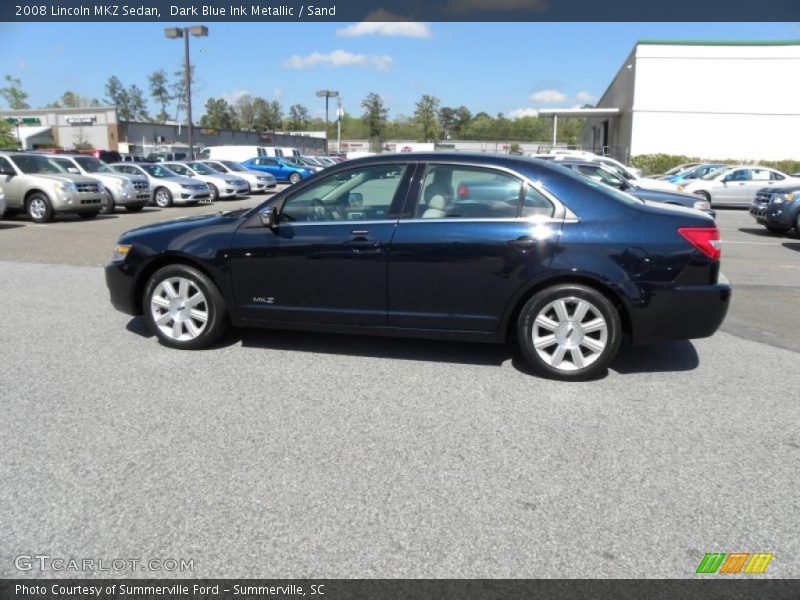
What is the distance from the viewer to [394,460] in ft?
11.6

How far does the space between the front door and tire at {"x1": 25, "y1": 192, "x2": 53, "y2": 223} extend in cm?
1311

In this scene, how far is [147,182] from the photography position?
19562mm

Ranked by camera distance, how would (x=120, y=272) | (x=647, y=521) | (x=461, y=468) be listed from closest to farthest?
(x=647, y=521) → (x=461, y=468) → (x=120, y=272)

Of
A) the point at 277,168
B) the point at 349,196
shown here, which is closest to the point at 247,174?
the point at 277,168

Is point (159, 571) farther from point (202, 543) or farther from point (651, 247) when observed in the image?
point (651, 247)

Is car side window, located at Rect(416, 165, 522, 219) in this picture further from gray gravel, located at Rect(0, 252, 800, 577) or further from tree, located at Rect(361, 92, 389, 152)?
tree, located at Rect(361, 92, 389, 152)

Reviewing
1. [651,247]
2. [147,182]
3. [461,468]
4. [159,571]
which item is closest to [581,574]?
[461,468]

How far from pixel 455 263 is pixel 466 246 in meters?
0.15

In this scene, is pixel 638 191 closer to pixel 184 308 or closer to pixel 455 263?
pixel 455 263

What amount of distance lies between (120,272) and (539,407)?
3756mm

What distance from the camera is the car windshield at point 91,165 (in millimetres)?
19109

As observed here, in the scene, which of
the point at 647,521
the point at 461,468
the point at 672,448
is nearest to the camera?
the point at 647,521

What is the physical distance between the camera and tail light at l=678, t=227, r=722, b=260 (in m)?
4.66

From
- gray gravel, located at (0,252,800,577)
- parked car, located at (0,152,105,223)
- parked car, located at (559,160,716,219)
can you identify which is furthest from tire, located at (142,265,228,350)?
parked car, located at (0,152,105,223)
